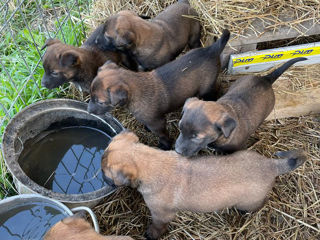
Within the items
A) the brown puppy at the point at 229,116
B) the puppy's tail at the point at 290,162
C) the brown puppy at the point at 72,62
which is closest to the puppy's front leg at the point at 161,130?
the brown puppy at the point at 229,116

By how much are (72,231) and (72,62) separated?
1.85 metres

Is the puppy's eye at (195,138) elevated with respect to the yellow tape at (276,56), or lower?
elevated

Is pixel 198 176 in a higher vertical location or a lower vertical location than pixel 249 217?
higher

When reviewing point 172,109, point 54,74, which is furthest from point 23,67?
point 172,109

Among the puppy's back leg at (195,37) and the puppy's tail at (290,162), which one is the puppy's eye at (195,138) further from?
the puppy's back leg at (195,37)

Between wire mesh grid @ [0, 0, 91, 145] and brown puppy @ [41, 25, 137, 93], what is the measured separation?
39 centimetres

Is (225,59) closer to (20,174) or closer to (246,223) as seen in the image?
(246,223)

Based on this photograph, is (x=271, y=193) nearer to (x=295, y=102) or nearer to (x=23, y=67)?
(x=295, y=102)

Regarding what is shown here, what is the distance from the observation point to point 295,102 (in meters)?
4.10

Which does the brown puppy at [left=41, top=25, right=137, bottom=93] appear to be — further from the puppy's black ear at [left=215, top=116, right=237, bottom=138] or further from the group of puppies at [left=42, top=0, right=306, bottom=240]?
the puppy's black ear at [left=215, top=116, right=237, bottom=138]

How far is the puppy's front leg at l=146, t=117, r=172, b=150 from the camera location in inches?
146

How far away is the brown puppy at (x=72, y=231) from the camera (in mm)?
2398

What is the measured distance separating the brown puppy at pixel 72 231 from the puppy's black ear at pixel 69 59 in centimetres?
173

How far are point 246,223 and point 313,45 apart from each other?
2004 mm
